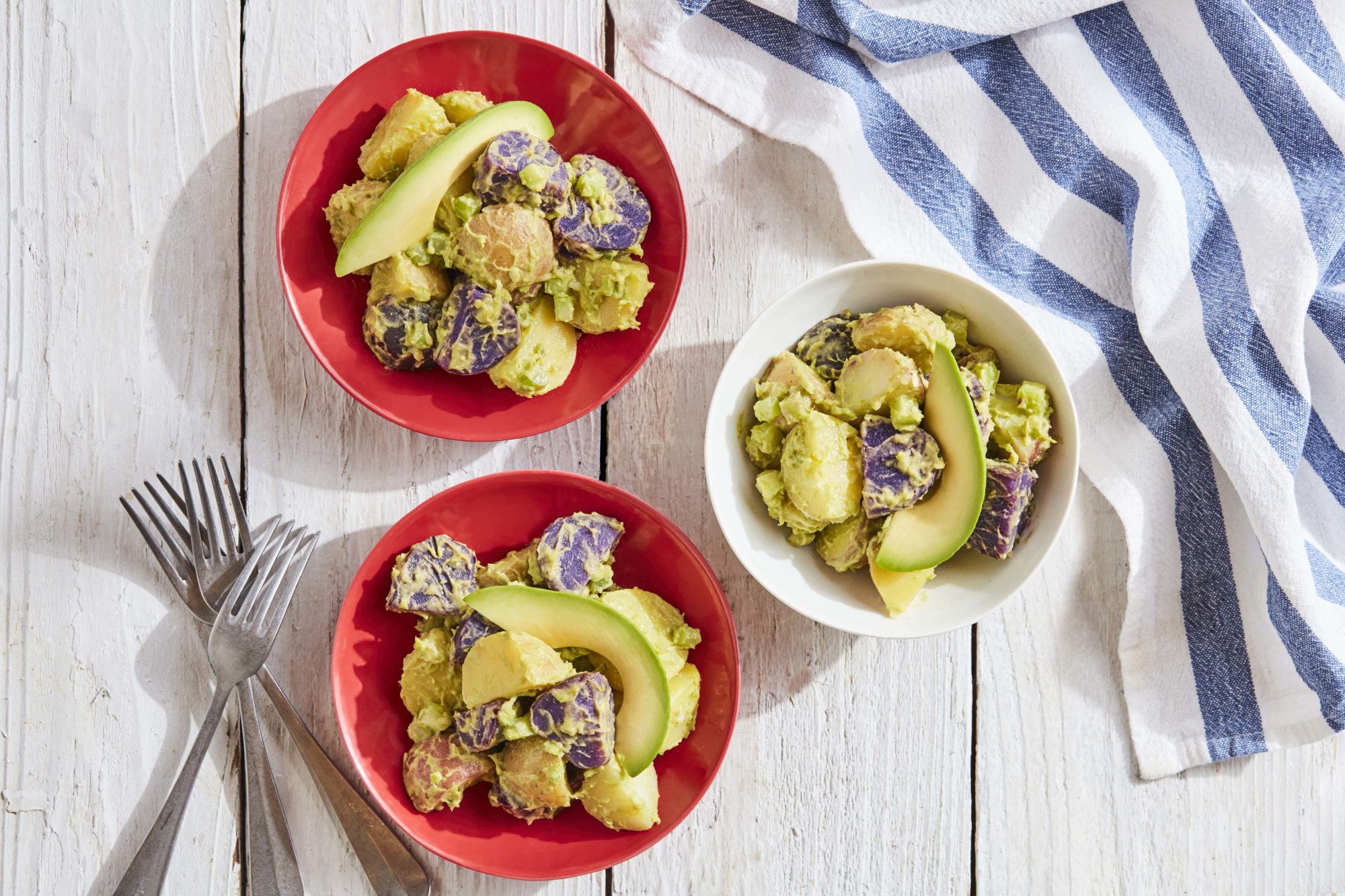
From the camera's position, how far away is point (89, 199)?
1.55 metres

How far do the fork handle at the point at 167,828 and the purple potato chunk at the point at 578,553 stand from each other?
1.74ft

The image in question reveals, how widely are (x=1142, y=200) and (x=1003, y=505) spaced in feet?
1.89

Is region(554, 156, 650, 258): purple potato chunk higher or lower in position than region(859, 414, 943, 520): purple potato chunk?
higher

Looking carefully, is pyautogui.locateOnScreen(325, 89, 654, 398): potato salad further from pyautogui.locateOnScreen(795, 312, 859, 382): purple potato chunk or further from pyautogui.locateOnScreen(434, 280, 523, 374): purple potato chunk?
pyautogui.locateOnScreen(795, 312, 859, 382): purple potato chunk

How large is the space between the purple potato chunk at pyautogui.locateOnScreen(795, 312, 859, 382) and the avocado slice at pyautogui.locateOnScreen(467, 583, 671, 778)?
431mm

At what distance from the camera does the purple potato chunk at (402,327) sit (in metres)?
1.39

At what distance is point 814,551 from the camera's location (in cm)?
141

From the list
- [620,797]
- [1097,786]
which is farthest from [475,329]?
[1097,786]

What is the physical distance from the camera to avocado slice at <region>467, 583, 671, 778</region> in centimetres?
132

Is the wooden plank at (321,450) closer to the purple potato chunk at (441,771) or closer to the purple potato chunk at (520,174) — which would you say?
the purple potato chunk at (441,771)

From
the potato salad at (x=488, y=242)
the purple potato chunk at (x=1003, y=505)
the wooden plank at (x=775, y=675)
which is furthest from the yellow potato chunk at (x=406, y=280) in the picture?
the purple potato chunk at (x=1003, y=505)

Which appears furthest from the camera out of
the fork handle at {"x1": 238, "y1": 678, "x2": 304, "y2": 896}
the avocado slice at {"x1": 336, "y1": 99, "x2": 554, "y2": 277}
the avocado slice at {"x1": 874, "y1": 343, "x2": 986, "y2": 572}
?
the fork handle at {"x1": 238, "y1": 678, "x2": 304, "y2": 896}

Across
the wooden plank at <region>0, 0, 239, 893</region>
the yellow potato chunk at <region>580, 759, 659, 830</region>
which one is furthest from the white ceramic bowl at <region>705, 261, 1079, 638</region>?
the wooden plank at <region>0, 0, 239, 893</region>

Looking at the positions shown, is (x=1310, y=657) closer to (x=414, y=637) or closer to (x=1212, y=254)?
(x=1212, y=254)
